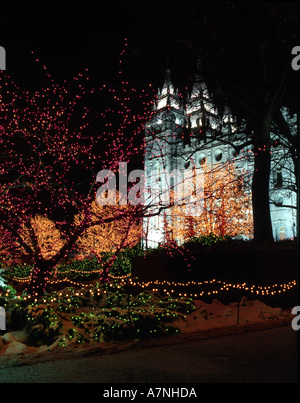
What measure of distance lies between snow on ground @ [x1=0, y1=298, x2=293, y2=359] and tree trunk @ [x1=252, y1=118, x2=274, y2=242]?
10.6 ft

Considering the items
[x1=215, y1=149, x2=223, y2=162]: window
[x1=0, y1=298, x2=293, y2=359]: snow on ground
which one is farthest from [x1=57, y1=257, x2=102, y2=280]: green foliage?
[x1=215, y1=149, x2=223, y2=162]: window

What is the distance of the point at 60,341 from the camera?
717 centimetres

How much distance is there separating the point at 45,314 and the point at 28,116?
6.55 meters

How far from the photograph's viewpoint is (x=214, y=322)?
895cm

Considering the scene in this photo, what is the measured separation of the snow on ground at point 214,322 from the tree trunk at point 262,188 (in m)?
3.24

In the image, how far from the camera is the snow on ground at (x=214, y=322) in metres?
7.01

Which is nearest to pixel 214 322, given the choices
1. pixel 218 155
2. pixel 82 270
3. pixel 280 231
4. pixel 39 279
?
pixel 39 279

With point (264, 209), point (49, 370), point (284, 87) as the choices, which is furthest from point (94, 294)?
point (284, 87)

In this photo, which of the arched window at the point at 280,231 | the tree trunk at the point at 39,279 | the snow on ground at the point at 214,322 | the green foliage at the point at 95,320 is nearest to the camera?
the snow on ground at the point at 214,322

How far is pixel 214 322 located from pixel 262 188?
618cm

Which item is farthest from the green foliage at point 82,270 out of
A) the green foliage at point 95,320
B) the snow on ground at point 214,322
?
the snow on ground at point 214,322

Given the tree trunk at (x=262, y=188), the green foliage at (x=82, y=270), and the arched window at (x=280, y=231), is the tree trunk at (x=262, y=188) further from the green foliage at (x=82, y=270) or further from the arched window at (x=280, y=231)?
the arched window at (x=280, y=231)

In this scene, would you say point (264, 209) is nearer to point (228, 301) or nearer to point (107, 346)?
point (228, 301)
